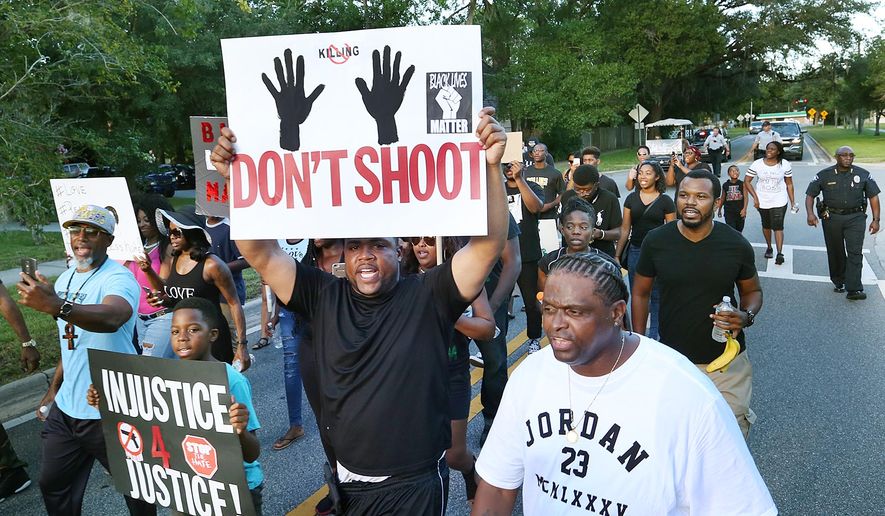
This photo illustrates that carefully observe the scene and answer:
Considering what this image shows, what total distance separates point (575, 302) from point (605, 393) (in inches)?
11.3

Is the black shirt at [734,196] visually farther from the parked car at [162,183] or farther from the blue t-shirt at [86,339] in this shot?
the parked car at [162,183]

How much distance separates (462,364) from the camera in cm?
394

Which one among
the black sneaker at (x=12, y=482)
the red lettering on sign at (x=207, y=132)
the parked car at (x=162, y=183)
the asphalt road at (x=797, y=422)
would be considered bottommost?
the asphalt road at (x=797, y=422)

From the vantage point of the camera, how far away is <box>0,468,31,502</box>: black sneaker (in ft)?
14.7

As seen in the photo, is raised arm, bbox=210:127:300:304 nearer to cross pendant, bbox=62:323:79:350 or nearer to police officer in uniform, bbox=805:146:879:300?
cross pendant, bbox=62:323:79:350

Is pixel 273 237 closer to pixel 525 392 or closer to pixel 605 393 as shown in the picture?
pixel 525 392

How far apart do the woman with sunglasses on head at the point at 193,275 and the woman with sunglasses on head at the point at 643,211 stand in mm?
3700

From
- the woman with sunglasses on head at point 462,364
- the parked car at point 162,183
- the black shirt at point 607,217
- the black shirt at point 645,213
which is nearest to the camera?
the woman with sunglasses on head at point 462,364

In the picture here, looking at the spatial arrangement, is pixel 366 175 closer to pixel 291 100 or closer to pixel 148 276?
pixel 291 100

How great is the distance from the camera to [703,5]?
41.2 meters

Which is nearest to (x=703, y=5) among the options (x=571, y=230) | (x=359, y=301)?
(x=571, y=230)

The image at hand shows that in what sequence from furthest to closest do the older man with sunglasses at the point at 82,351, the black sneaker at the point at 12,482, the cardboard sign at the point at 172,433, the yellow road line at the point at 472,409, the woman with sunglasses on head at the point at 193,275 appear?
the woman with sunglasses on head at the point at 193,275 → the black sneaker at the point at 12,482 → the yellow road line at the point at 472,409 → the older man with sunglasses at the point at 82,351 → the cardboard sign at the point at 172,433

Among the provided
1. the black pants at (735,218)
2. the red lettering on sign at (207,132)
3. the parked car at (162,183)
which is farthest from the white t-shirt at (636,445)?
the parked car at (162,183)

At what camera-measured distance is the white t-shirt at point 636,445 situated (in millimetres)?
1979
